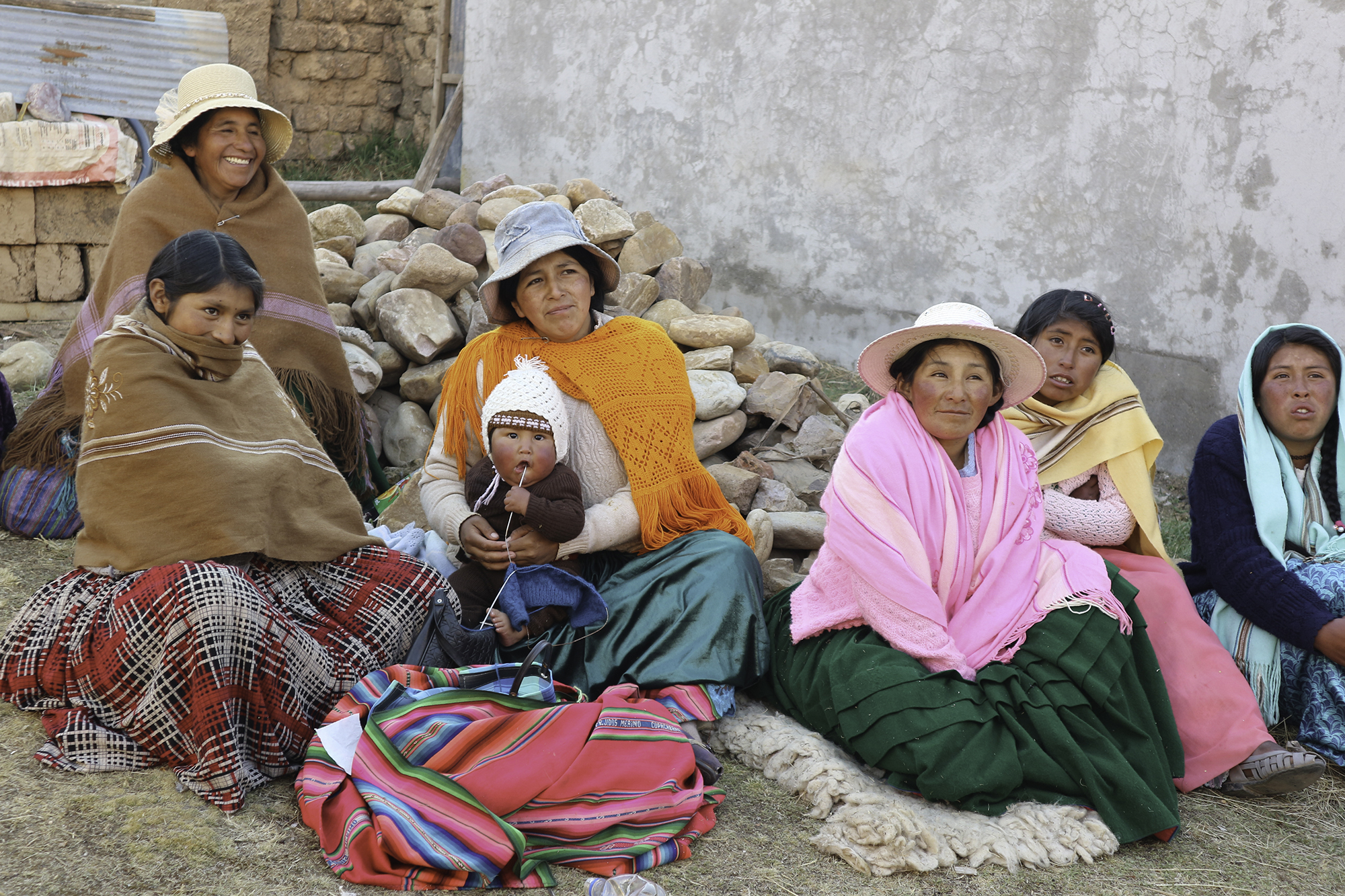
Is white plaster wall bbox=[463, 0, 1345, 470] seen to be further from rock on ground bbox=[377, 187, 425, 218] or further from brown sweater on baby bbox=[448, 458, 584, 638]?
brown sweater on baby bbox=[448, 458, 584, 638]

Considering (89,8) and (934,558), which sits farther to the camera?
(89,8)

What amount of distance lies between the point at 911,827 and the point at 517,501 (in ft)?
4.51

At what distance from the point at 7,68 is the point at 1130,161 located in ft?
21.4

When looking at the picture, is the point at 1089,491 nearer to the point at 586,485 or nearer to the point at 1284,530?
the point at 1284,530

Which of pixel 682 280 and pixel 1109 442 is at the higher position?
pixel 682 280

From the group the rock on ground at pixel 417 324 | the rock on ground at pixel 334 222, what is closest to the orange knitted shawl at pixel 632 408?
the rock on ground at pixel 417 324

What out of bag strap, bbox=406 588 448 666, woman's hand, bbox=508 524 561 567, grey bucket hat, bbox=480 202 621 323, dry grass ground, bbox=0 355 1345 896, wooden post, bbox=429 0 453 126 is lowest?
dry grass ground, bbox=0 355 1345 896

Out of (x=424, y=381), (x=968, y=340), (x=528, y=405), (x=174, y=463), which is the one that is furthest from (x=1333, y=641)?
(x=424, y=381)

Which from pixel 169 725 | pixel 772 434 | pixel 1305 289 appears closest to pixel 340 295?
pixel 772 434

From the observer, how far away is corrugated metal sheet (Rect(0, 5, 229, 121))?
6.71 m

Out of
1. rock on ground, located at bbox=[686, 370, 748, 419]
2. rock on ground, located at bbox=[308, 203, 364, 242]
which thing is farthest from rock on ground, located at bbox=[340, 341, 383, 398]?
rock on ground, located at bbox=[686, 370, 748, 419]

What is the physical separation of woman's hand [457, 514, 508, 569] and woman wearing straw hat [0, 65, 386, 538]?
51.5 inches

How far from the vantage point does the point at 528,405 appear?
3195 mm

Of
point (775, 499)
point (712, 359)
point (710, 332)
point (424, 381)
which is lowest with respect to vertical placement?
point (775, 499)
